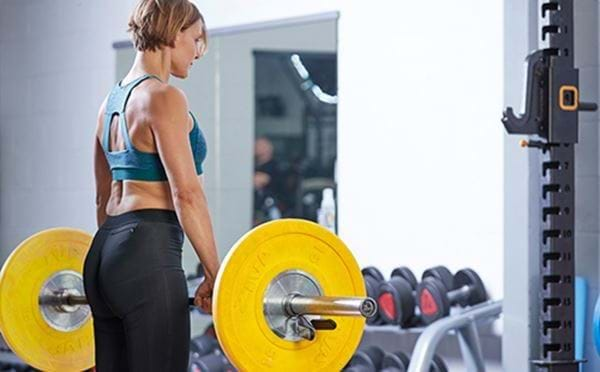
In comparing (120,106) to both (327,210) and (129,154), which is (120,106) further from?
(327,210)

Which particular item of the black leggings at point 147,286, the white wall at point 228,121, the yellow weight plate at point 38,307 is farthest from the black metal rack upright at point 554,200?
the white wall at point 228,121

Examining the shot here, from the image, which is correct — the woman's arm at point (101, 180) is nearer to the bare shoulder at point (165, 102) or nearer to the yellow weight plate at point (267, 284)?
the bare shoulder at point (165, 102)

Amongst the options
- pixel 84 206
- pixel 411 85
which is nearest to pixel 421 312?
pixel 411 85

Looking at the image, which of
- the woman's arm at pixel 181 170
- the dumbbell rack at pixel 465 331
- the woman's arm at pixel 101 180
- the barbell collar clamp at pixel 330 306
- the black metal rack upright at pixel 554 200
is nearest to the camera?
the barbell collar clamp at pixel 330 306

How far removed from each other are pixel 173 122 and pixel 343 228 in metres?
1.80

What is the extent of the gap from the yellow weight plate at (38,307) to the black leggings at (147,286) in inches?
23.0

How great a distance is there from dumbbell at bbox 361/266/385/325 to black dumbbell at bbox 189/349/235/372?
553mm

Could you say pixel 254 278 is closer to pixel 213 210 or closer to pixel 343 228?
pixel 343 228

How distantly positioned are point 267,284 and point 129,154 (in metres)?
0.41

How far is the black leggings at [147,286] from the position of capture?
2.46 m

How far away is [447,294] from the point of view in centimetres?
362

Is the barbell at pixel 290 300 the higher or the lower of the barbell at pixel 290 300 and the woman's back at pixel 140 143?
the lower

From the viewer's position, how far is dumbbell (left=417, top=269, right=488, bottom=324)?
358cm

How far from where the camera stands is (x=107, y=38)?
4957 mm
